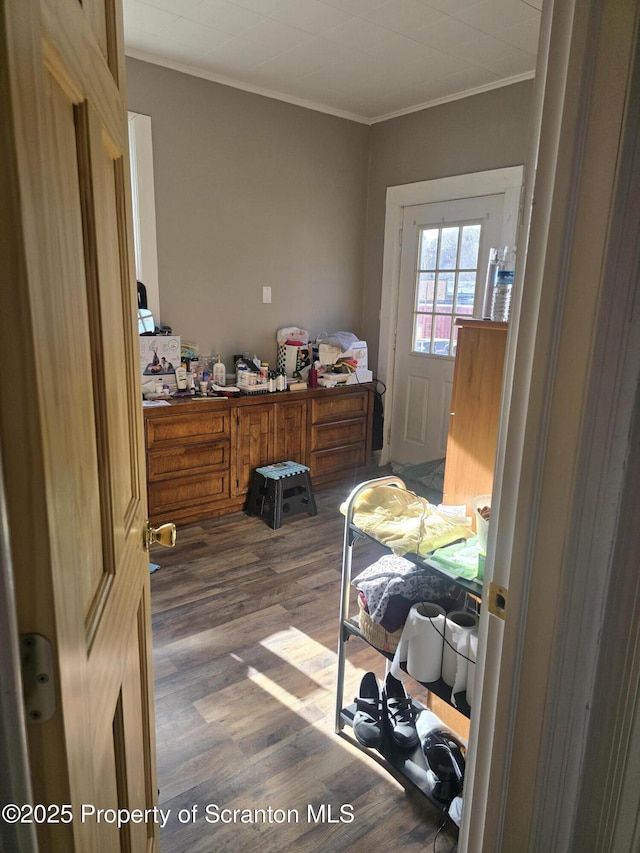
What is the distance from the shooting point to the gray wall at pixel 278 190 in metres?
3.40

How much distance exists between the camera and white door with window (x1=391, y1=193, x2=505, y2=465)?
3.73 meters

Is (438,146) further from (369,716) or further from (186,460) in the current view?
(369,716)

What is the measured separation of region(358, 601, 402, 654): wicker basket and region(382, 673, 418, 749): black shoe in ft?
0.77

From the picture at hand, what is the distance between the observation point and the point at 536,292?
0.86 metres

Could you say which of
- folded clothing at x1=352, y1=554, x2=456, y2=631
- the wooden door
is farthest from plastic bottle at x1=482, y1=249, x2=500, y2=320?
the wooden door

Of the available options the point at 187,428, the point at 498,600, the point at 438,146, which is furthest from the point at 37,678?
the point at 438,146

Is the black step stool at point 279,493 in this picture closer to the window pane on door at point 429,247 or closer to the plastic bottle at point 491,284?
the window pane on door at point 429,247

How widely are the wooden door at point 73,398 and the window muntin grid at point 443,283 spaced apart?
3.17 meters

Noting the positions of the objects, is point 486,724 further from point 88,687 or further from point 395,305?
point 395,305

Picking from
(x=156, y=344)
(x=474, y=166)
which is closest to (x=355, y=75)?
(x=474, y=166)

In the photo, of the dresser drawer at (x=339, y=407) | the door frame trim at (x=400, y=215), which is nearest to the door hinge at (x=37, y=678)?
the dresser drawer at (x=339, y=407)

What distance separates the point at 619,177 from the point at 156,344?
291 centimetres

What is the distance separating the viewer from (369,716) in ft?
5.80

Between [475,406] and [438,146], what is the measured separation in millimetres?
2887
